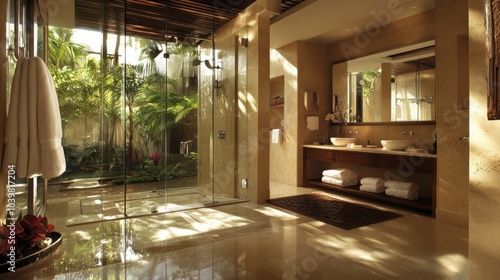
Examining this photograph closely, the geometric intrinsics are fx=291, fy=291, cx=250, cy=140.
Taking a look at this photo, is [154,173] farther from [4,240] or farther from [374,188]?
[374,188]

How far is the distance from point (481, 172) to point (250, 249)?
5.67 ft

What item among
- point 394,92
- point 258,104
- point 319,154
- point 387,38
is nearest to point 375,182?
point 319,154

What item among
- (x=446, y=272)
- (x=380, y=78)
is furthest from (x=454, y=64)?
(x=446, y=272)

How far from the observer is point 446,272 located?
2.08m

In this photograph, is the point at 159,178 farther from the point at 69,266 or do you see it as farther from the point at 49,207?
the point at 69,266

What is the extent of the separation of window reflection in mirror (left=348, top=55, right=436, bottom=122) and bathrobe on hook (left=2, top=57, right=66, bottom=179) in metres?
4.36

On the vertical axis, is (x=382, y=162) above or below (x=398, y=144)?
below

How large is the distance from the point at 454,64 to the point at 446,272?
7.35 ft

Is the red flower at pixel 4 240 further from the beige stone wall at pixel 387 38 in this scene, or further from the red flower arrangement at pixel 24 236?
the beige stone wall at pixel 387 38

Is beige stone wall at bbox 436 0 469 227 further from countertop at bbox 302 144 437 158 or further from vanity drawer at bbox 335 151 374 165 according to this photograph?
vanity drawer at bbox 335 151 374 165

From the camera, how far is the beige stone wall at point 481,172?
167 cm

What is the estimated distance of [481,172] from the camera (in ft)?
5.68

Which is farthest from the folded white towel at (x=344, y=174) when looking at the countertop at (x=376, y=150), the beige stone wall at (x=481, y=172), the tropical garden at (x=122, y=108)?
the beige stone wall at (x=481, y=172)

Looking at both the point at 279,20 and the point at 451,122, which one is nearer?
the point at 451,122
